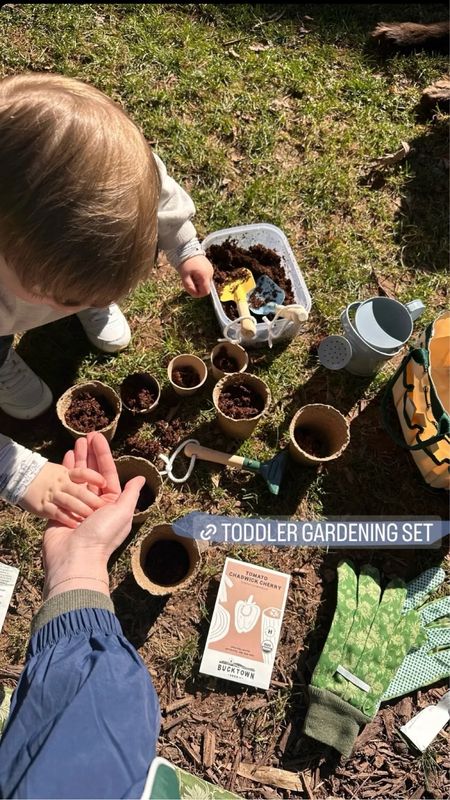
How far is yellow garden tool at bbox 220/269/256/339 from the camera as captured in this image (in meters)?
2.69

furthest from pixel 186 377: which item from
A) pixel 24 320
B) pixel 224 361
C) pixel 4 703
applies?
pixel 4 703

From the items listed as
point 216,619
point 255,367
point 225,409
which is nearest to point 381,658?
point 216,619

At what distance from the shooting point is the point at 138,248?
1.56 metres

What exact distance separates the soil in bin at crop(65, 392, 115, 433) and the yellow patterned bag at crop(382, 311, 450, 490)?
1.27m

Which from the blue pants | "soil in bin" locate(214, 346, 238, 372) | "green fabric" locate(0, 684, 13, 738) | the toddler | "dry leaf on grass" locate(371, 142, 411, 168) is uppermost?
the toddler

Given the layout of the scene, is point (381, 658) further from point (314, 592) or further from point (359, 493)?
point (359, 493)

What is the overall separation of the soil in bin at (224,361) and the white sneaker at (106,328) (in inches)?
19.1

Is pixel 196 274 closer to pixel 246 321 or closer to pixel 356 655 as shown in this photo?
pixel 246 321

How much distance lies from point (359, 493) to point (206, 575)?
0.83m

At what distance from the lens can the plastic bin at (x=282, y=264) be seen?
9.04 feet

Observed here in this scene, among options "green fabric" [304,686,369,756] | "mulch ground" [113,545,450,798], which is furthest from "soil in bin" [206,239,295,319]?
"green fabric" [304,686,369,756]

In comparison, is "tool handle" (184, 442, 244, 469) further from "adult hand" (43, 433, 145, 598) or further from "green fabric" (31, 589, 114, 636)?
"green fabric" (31, 589, 114, 636)

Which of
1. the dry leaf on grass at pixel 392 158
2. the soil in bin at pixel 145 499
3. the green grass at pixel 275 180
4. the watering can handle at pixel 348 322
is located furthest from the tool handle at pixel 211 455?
the dry leaf on grass at pixel 392 158

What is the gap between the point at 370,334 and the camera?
2.69m
